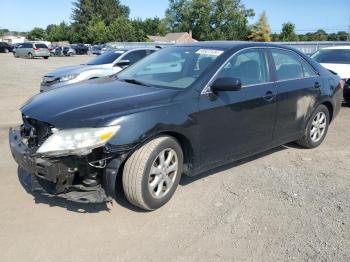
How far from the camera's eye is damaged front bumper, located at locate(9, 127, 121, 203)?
333cm

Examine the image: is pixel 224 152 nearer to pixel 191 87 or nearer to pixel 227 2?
pixel 191 87

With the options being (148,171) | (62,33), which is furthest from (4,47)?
(62,33)

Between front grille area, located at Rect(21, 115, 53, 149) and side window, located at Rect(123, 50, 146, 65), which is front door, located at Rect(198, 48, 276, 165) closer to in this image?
front grille area, located at Rect(21, 115, 53, 149)

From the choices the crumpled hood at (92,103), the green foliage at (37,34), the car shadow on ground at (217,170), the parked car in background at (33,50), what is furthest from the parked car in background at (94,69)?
the green foliage at (37,34)

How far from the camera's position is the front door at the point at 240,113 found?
416 centimetres

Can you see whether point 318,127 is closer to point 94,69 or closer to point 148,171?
point 148,171

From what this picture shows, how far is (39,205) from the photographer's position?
394 centimetres

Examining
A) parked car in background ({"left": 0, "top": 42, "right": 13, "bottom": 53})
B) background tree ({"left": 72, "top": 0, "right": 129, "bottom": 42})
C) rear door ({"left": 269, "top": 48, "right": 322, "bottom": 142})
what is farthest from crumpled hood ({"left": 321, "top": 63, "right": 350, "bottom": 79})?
background tree ({"left": 72, "top": 0, "right": 129, "bottom": 42})

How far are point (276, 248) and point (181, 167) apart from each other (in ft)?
4.10

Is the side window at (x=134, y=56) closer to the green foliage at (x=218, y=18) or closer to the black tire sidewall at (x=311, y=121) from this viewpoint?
the black tire sidewall at (x=311, y=121)

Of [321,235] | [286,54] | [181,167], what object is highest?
[286,54]

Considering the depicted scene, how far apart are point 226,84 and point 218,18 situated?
8871 cm

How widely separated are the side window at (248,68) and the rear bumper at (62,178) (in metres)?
1.83

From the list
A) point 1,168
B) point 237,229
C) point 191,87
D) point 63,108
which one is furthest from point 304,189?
point 1,168
